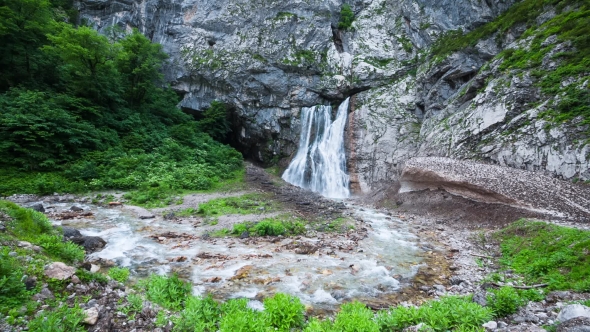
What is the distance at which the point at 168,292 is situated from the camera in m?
4.71

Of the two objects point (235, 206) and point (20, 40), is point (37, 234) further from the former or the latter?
point (20, 40)

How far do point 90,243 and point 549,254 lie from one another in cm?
1127

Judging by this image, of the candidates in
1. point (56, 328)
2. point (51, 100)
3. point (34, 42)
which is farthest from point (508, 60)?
point (34, 42)

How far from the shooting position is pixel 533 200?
9.83m

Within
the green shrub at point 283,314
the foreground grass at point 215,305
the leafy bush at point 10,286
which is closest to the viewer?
the leafy bush at point 10,286

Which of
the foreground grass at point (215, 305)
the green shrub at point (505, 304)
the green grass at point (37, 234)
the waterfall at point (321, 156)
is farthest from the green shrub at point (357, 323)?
the waterfall at point (321, 156)

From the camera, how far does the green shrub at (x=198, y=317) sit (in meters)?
3.67

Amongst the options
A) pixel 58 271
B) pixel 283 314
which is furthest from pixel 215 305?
pixel 58 271

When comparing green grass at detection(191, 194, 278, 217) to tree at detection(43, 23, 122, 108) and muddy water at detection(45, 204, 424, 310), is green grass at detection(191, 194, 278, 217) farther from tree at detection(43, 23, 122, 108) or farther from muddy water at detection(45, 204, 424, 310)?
tree at detection(43, 23, 122, 108)

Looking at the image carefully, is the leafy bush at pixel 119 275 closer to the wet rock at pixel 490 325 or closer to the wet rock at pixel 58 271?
the wet rock at pixel 58 271

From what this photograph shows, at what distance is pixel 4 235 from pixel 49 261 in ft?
3.70

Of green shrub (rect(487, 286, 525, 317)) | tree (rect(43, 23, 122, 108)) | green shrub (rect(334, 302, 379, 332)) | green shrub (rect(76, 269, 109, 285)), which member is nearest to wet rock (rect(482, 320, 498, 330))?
green shrub (rect(487, 286, 525, 317))

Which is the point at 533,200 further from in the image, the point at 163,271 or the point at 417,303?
the point at 163,271

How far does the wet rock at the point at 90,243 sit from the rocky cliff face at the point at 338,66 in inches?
668
